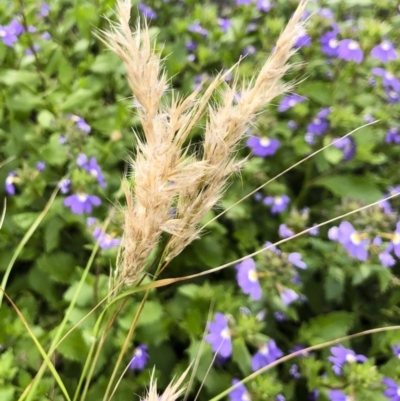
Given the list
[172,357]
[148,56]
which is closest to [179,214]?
[148,56]

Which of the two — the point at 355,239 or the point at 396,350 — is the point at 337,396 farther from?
the point at 355,239

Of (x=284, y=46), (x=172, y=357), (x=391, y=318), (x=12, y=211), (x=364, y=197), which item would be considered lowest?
(x=391, y=318)

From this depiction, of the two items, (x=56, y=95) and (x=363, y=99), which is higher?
(x=56, y=95)

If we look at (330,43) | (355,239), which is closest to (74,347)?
(355,239)

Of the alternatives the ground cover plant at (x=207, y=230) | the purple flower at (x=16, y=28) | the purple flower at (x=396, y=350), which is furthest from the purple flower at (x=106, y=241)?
the purple flower at (x=16, y=28)

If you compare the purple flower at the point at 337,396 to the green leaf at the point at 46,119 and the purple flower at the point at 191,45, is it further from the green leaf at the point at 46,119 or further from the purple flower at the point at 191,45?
the purple flower at the point at 191,45

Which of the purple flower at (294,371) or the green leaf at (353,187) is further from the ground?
the green leaf at (353,187)

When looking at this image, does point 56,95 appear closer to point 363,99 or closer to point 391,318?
point 363,99
